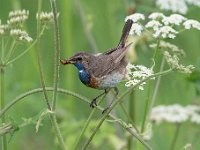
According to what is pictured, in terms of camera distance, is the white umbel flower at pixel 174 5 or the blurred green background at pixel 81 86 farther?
the blurred green background at pixel 81 86

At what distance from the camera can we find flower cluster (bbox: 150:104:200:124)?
6.76 metres

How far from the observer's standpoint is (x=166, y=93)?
8219 millimetres

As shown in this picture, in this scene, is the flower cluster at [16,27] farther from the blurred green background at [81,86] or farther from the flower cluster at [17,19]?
the blurred green background at [81,86]

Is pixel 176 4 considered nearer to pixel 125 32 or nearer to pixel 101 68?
pixel 125 32

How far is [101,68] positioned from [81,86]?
3.69 m

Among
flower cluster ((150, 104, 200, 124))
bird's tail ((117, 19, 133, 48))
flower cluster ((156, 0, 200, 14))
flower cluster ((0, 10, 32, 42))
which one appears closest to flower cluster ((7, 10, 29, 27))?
flower cluster ((0, 10, 32, 42))

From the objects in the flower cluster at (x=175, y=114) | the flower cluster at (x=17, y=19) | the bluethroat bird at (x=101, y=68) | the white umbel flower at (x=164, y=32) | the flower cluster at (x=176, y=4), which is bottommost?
the flower cluster at (x=175, y=114)

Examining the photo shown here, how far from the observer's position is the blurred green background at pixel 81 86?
724cm

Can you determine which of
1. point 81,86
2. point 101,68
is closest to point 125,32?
point 101,68

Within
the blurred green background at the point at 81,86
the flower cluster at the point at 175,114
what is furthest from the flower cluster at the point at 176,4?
the flower cluster at the point at 175,114

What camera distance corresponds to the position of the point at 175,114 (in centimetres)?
688

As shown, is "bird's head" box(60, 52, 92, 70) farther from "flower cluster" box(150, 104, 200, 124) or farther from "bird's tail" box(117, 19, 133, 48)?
"flower cluster" box(150, 104, 200, 124)

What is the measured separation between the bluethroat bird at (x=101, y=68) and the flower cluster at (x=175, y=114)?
1.71 metres

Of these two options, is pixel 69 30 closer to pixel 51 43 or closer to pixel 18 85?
pixel 51 43
